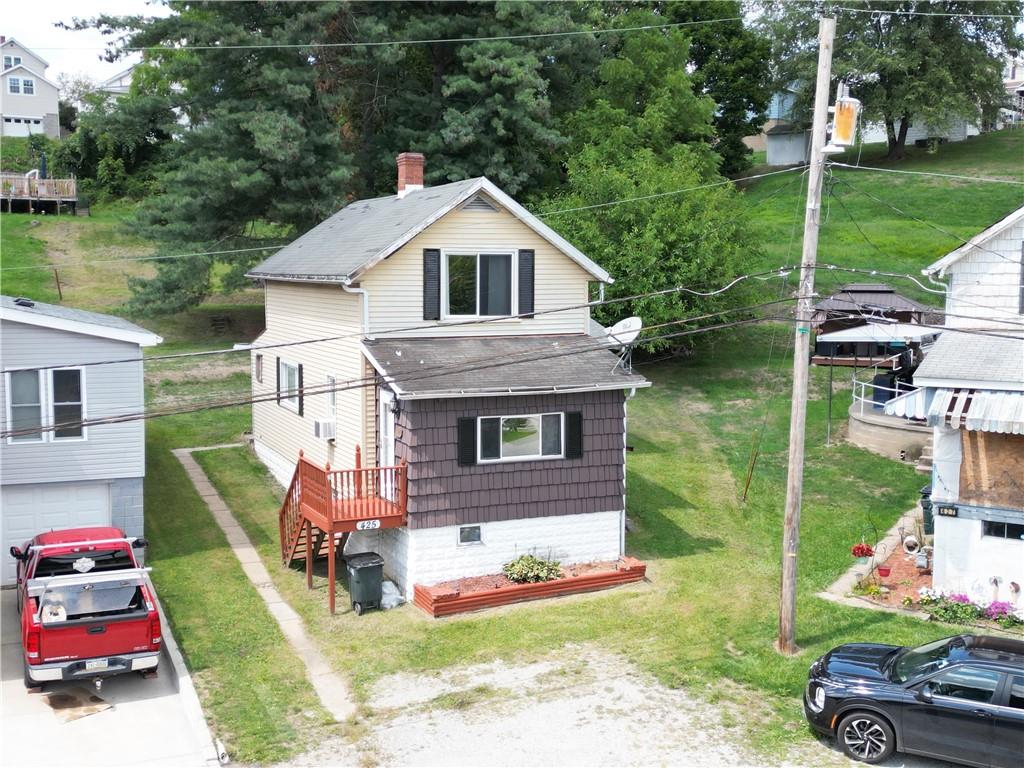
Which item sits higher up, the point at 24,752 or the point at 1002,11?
the point at 1002,11

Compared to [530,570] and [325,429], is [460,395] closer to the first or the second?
[530,570]

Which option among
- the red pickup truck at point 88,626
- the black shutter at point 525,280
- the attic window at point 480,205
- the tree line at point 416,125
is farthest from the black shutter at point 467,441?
the tree line at point 416,125

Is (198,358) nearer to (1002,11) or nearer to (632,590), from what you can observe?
(632,590)

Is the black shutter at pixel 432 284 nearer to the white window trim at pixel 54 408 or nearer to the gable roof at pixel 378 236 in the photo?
the gable roof at pixel 378 236

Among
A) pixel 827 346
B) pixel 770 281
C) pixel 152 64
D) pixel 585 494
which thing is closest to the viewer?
pixel 585 494

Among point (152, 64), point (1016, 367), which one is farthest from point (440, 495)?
point (152, 64)

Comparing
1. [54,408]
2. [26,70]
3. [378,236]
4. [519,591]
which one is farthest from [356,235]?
[26,70]
